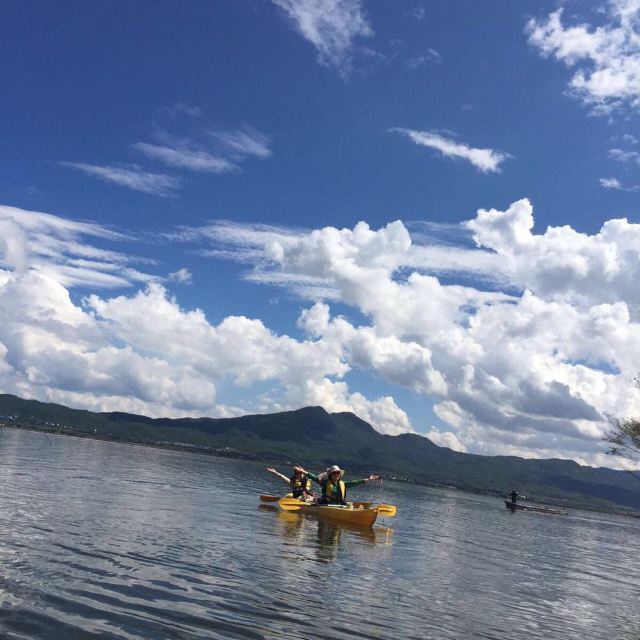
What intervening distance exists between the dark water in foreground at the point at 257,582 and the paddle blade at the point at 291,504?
4349mm

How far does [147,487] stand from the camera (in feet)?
179

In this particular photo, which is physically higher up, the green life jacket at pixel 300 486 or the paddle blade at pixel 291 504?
the green life jacket at pixel 300 486

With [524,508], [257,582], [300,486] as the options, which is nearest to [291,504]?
[300,486]

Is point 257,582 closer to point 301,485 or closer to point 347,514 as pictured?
point 347,514

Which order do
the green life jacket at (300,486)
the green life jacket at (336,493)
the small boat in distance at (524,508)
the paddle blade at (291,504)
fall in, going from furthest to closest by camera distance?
the small boat in distance at (524,508), the green life jacket at (300,486), the paddle blade at (291,504), the green life jacket at (336,493)

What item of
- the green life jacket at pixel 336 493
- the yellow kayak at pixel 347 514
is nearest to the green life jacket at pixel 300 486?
the green life jacket at pixel 336 493

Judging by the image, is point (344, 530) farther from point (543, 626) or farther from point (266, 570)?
point (543, 626)

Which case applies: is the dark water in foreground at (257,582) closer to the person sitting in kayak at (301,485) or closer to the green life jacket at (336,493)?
the green life jacket at (336,493)

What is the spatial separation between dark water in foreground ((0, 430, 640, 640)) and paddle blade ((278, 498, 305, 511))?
435cm

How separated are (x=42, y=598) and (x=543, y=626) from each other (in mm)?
15366

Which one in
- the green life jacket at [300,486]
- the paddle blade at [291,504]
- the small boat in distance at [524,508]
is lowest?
the small boat in distance at [524,508]

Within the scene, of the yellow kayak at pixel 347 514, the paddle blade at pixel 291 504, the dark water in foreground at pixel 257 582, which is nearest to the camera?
the dark water in foreground at pixel 257 582

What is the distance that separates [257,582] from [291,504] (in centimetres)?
2554

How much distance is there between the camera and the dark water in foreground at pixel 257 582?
14570 millimetres
